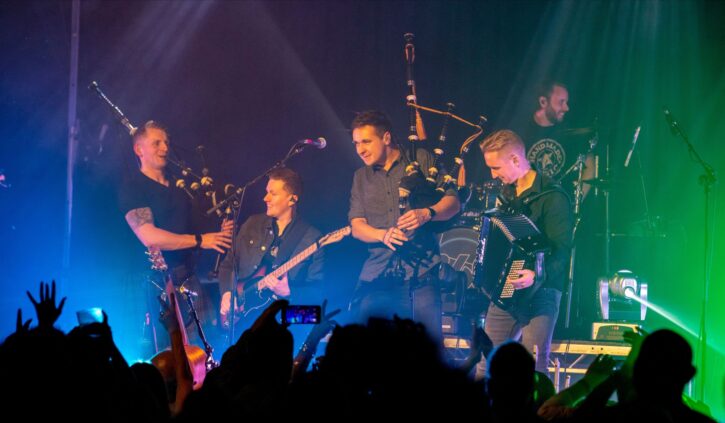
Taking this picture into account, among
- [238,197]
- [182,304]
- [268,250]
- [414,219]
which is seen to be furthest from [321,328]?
[238,197]

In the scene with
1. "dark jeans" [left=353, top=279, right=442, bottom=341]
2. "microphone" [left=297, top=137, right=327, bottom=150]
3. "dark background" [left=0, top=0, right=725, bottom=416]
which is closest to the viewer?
"dark jeans" [left=353, top=279, right=442, bottom=341]

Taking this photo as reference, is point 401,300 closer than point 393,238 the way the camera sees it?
Yes

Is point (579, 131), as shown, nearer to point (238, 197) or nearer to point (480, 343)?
point (238, 197)

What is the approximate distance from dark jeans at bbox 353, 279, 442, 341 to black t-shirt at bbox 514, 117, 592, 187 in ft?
6.21

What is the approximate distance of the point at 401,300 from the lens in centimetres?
759

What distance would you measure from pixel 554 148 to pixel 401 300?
2.55m

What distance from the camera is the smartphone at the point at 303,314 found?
2.89 metres

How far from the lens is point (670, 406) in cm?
199

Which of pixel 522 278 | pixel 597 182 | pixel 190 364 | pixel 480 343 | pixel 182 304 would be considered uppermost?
pixel 597 182

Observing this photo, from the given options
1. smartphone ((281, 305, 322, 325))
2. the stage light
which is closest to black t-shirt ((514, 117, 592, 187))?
the stage light

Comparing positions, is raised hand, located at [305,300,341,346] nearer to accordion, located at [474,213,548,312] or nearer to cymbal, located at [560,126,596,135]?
accordion, located at [474,213,548,312]

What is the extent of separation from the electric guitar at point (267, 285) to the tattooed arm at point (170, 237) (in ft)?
2.24

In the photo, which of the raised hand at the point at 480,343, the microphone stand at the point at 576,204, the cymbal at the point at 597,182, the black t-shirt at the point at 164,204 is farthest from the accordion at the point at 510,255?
the raised hand at the point at 480,343

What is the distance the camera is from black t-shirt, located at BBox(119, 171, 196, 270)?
8.47m
